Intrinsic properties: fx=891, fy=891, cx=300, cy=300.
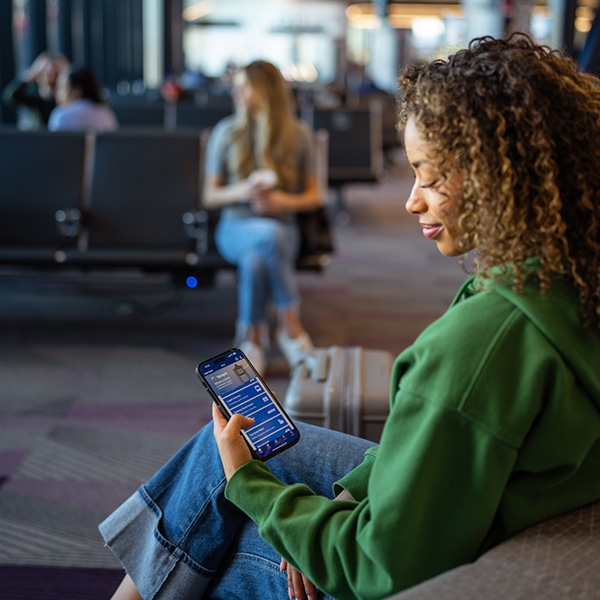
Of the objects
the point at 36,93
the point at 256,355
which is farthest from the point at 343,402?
the point at 36,93

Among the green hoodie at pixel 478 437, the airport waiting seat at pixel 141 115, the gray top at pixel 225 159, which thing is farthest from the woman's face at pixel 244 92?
the airport waiting seat at pixel 141 115

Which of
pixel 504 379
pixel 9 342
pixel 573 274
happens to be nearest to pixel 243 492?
pixel 504 379

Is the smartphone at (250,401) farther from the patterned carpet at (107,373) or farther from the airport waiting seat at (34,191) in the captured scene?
the airport waiting seat at (34,191)

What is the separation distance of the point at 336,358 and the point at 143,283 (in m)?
3.24

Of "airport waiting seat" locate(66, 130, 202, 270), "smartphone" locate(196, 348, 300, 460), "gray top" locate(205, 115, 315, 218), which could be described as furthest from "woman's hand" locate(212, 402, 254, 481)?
"airport waiting seat" locate(66, 130, 202, 270)

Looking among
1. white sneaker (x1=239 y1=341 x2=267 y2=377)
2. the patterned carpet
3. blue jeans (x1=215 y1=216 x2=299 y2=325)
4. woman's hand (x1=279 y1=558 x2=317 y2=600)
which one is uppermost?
woman's hand (x1=279 y1=558 x2=317 y2=600)

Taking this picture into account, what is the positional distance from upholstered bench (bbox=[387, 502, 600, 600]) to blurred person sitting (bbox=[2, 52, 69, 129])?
661cm

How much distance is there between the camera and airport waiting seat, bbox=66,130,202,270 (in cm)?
473

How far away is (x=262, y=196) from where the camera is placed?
418 centimetres

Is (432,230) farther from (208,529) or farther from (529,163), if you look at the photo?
(208,529)

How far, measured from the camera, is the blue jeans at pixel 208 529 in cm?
151

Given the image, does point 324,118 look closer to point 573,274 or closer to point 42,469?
point 42,469

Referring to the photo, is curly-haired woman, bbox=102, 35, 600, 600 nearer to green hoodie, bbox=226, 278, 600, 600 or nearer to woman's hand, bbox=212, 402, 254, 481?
green hoodie, bbox=226, 278, 600, 600

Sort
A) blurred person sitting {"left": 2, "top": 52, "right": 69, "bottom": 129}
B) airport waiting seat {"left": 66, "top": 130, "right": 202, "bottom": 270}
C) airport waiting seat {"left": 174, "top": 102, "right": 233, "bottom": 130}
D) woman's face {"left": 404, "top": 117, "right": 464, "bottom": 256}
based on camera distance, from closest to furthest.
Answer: woman's face {"left": 404, "top": 117, "right": 464, "bottom": 256}, airport waiting seat {"left": 66, "top": 130, "right": 202, "bottom": 270}, blurred person sitting {"left": 2, "top": 52, "right": 69, "bottom": 129}, airport waiting seat {"left": 174, "top": 102, "right": 233, "bottom": 130}
